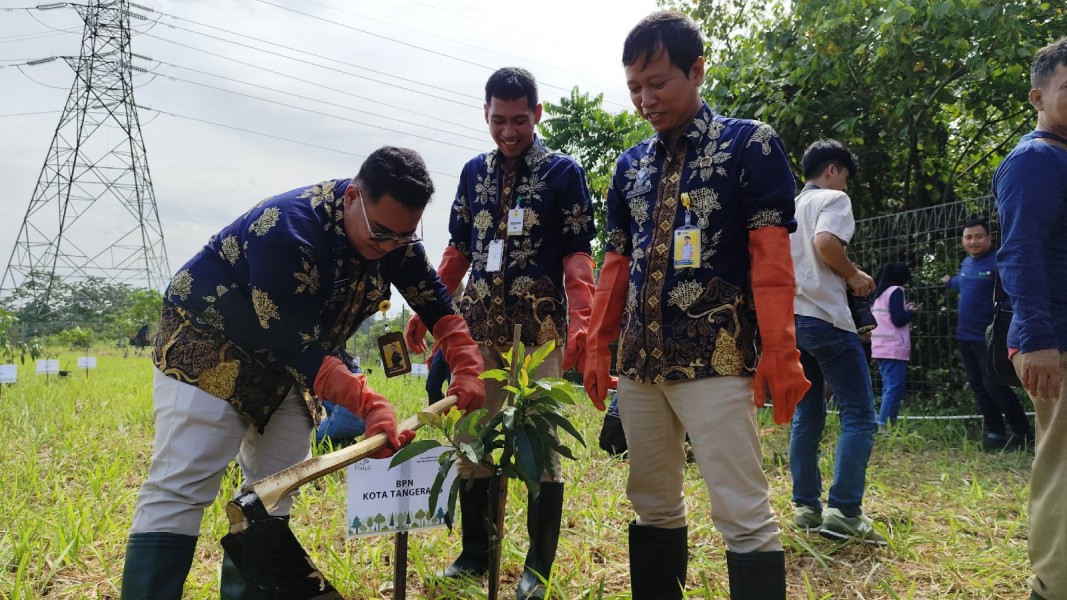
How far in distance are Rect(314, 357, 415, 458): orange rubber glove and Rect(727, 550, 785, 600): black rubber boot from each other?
948 millimetres

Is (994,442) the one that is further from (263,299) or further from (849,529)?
(263,299)

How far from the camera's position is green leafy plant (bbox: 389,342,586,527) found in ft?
5.49

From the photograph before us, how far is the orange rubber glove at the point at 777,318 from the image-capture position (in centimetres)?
166

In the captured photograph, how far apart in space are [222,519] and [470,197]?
5.93 feet

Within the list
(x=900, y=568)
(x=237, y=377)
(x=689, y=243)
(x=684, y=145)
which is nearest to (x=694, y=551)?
(x=900, y=568)

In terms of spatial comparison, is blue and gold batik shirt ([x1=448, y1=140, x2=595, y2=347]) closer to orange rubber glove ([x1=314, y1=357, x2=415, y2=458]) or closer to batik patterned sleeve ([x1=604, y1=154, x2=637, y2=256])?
batik patterned sleeve ([x1=604, y1=154, x2=637, y2=256])

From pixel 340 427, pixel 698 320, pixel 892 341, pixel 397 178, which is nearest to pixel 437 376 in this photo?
pixel 340 427

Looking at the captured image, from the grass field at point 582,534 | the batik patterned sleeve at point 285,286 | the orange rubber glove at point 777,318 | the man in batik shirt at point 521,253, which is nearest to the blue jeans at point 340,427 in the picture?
the grass field at point 582,534

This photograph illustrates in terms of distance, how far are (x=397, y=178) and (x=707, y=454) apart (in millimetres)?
1085

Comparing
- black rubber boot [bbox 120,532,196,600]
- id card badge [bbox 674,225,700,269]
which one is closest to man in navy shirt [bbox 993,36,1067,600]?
id card badge [bbox 674,225,700,269]

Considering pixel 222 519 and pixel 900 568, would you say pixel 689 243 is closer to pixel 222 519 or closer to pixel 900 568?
pixel 900 568

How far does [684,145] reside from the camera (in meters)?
1.91

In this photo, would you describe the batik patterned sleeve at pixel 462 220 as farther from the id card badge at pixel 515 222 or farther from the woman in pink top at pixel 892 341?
the woman in pink top at pixel 892 341

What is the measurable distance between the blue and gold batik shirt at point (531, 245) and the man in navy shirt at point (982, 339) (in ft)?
11.9
